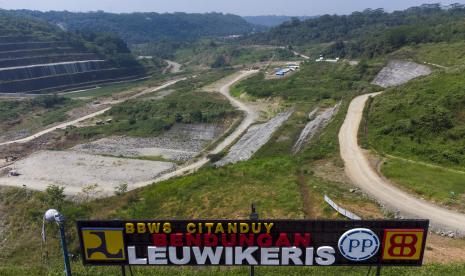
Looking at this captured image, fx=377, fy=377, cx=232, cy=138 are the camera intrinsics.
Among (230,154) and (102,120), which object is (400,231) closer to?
(230,154)

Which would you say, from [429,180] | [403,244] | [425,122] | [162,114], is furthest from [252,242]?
[162,114]

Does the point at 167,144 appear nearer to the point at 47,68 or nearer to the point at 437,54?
the point at 437,54

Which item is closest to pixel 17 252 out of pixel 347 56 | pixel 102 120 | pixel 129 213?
pixel 129 213

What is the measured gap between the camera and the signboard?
15.9m

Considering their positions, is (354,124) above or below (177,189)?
above

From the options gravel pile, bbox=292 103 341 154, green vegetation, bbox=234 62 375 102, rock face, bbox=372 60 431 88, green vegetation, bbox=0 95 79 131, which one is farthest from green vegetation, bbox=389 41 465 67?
green vegetation, bbox=0 95 79 131

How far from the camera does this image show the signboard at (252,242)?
15.9m

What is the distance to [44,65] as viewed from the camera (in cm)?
16725

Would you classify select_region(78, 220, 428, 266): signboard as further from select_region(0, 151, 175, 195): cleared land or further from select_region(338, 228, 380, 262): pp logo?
select_region(0, 151, 175, 195): cleared land

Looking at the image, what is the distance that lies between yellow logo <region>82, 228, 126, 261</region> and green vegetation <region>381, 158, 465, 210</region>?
2719cm

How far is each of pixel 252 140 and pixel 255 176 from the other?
2857 centimetres

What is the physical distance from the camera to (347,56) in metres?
159

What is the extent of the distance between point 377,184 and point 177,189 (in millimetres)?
21131

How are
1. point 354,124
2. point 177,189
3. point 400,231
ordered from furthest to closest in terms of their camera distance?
point 354,124 → point 177,189 → point 400,231
